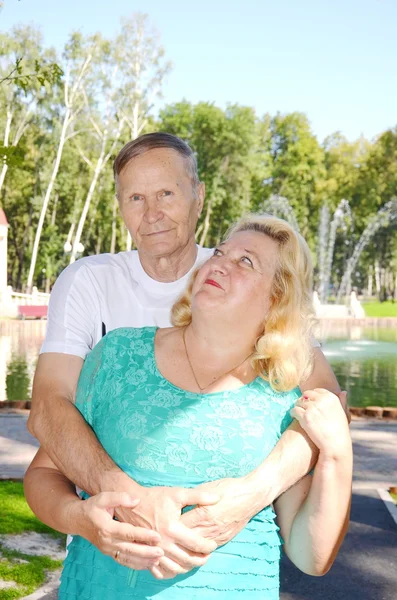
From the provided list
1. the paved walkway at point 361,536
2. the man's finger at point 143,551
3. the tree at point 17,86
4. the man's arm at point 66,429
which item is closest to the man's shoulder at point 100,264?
the man's arm at point 66,429

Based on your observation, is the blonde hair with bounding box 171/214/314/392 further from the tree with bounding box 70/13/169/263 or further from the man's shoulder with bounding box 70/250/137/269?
the tree with bounding box 70/13/169/263

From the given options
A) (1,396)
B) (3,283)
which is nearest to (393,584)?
(1,396)

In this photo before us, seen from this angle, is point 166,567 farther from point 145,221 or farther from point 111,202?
point 111,202

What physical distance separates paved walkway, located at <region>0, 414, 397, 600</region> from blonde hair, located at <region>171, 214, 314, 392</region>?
111 inches

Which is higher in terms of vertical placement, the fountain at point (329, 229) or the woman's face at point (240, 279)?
the fountain at point (329, 229)

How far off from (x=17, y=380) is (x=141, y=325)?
1191 cm

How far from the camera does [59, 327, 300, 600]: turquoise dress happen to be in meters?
1.87

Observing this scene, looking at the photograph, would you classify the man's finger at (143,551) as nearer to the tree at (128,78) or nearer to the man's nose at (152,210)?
the man's nose at (152,210)

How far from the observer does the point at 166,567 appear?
178cm

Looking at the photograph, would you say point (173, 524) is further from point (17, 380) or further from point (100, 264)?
point (17, 380)

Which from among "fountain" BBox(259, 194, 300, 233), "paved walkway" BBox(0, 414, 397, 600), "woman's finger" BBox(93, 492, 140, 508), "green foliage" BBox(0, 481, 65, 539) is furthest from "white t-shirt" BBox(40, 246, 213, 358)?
"fountain" BBox(259, 194, 300, 233)

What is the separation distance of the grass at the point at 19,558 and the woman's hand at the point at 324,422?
308cm

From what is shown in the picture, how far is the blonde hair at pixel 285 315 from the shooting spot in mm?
2014

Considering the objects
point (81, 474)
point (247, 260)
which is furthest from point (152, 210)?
point (81, 474)
